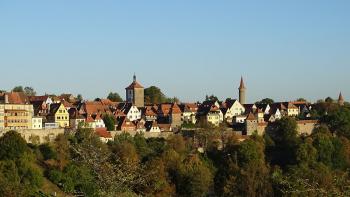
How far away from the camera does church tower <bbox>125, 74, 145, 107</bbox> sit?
72875 mm

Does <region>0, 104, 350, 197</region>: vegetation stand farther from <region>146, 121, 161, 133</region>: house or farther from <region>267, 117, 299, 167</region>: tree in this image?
<region>146, 121, 161, 133</region>: house

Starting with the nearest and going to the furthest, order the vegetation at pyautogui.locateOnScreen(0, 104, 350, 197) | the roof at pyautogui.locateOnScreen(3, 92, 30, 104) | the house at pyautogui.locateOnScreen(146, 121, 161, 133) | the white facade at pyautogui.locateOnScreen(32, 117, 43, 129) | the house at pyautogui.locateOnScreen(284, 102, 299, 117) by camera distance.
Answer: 1. the vegetation at pyautogui.locateOnScreen(0, 104, 350, 197)
2. the roof at pyautogui.locateOnScreen(3, 92, 30, 104)
3. the white facade at pyautogui.locateOnScreen(32, 117, 43, 129)
4. the house at pyautogui.locateOnScreen(146, 121, 161, 133)
5. the house at pyautogui.locateOnScreen(284, 102, 299, 117)

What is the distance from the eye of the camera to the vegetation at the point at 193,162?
39594 mm

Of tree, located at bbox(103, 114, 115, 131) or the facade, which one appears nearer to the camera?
the facade

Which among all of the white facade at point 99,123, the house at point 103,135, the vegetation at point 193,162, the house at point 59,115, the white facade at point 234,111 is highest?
the white facade at point 234,111

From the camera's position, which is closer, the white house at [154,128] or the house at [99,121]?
the house at [99,121]

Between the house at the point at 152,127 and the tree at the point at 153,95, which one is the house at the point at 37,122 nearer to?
the house at the point at 152,127

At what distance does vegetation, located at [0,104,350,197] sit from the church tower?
18.9 metres

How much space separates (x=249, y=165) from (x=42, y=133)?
15.4m

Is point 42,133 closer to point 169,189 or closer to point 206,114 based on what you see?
point 169,189

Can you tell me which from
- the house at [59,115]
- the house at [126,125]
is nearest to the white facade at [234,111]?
the house at [126,125]

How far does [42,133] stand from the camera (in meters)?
47.1

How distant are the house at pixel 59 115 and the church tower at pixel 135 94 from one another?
17.5 meters

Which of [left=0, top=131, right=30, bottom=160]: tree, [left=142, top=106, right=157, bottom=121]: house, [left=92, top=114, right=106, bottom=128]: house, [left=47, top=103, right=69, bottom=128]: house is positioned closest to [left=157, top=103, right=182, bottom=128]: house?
[left=142, top=106, right=157, bottom=121]: house
